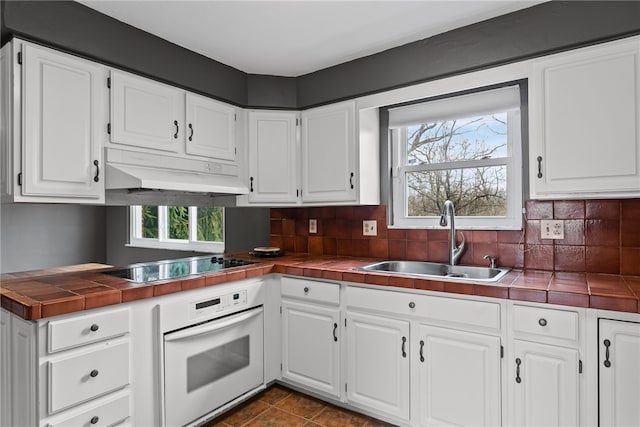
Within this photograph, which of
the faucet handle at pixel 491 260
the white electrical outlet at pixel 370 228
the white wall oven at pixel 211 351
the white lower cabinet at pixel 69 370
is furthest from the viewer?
the white electrical outlet at pixel 370 228

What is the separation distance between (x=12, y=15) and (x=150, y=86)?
68cm

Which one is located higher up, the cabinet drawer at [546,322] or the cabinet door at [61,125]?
the cabinet door at [61,125]

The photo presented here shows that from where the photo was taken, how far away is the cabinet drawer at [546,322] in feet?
5.07

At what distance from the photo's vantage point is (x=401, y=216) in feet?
8.95

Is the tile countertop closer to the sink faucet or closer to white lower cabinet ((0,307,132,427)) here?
white lower cabinet ((0,307,132,427))

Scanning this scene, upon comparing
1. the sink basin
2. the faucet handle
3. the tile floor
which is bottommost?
the tile floor

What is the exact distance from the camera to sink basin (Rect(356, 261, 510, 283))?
7.07 feet

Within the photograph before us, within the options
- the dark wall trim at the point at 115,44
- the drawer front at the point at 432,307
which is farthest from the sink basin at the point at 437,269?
the dark wall trim at the point at 115,44

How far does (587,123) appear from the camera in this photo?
175 centimetres

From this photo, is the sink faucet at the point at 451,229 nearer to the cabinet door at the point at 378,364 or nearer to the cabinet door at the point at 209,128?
the cabinet door at the point at 378,364

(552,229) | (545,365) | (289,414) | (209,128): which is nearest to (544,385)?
(545,365)

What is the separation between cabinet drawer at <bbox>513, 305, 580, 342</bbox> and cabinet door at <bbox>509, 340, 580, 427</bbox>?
55 millimetres

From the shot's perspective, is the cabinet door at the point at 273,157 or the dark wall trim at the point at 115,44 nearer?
the dark wall trim at the point at 115,44

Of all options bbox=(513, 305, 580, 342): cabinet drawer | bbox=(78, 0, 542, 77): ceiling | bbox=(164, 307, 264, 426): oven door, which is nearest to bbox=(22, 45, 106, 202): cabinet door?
bbox=(78, 0, 542, 77): ceiling
